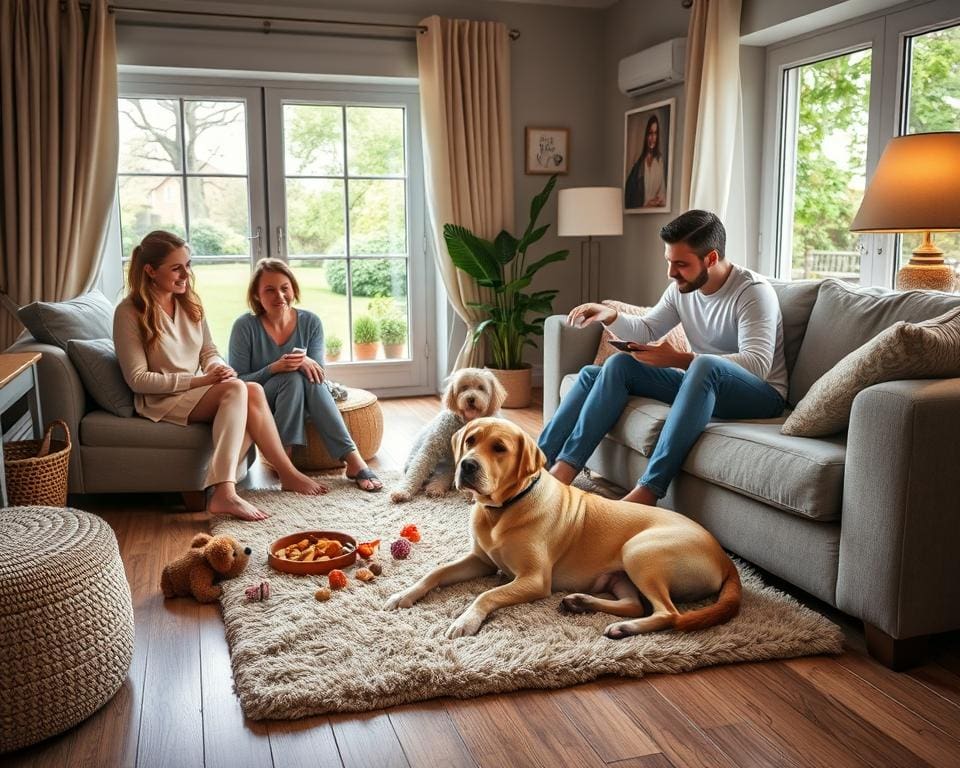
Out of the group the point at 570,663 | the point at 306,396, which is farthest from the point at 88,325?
the point at 570,663

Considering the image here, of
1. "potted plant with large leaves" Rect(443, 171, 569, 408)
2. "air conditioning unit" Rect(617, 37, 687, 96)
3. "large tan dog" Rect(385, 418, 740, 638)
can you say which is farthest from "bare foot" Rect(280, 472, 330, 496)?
"air conditioning unit" Rect(617, 37, 687, 96)

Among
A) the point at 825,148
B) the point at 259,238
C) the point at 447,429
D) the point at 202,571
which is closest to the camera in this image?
the point at 202,571

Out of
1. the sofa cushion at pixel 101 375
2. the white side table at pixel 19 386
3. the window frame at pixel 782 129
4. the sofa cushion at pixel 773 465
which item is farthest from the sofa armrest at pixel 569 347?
the white side table at pixel 19 386

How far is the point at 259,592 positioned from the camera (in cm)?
240

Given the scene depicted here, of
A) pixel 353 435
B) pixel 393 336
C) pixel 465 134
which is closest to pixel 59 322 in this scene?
pixel 353 435

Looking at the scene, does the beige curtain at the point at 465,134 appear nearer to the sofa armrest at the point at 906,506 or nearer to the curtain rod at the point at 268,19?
the curtain rod at the point at 268,19

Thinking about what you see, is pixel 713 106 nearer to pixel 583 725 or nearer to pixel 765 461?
pixel 765 461

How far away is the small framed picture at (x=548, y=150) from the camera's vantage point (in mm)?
5578

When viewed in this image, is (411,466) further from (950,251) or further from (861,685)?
(950,251)

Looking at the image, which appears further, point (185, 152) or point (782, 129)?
point (185, 152)

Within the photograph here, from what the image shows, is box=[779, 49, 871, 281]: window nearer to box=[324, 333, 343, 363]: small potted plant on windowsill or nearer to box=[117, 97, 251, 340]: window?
box=[324, 333, 343, 363]: small potted plant on windowsill

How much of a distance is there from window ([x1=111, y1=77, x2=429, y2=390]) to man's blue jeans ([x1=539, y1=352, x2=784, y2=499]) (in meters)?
2.51

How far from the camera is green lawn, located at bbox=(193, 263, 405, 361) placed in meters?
5.23

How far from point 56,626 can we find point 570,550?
125 centimetres
